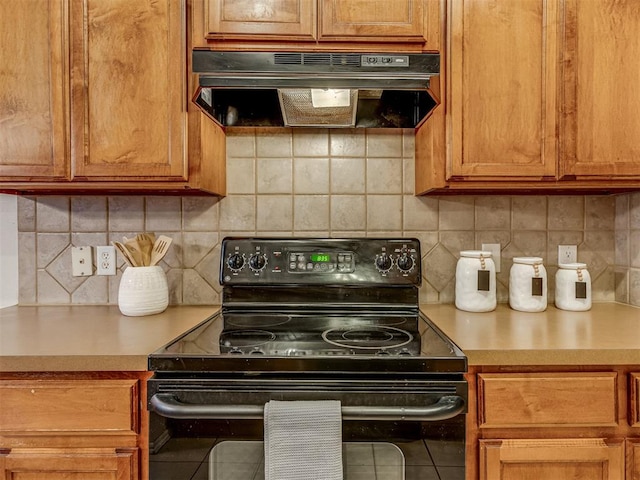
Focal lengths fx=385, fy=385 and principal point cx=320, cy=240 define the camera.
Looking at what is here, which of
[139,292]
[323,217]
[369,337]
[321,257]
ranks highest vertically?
[323,217]

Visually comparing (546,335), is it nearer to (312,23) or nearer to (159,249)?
(312,23)

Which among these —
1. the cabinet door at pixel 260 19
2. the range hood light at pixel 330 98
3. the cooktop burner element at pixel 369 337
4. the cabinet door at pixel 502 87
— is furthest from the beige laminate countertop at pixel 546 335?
the cabinet door at pixel 260 19

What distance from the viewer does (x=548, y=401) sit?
3.20 feet

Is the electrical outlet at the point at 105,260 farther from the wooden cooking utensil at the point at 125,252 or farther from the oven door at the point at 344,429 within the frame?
the oven door at the point at 344,429

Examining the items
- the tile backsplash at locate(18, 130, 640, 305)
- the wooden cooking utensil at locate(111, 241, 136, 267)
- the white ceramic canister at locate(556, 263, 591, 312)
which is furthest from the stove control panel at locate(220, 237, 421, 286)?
the white ceramic canister at locate(556, 263, 591, 312)

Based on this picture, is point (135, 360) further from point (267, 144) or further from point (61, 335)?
point (267, 144)

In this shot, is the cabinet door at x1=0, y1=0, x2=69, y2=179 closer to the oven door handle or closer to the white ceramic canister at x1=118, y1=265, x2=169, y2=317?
the white ceramic canister at x1=118, y1=265, x2=169, y2=317

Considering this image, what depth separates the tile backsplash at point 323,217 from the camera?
5.20 ft

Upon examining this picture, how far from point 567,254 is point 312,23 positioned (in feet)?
4.41

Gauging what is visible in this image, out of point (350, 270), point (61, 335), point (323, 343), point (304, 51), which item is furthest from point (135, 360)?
point (304, 51)

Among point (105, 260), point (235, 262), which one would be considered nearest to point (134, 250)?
point (105, 260)

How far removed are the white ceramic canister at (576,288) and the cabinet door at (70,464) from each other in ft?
4.94

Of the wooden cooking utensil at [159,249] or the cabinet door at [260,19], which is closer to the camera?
the cabinet door at [260,19]

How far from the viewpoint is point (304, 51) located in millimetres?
1246
